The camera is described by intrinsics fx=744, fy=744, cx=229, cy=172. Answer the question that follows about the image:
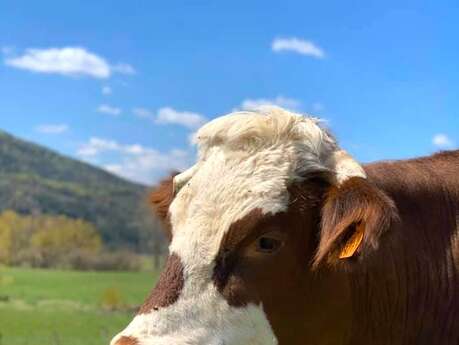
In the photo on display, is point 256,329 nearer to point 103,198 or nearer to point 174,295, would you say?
point 174,295

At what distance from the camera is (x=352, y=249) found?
14.5ft

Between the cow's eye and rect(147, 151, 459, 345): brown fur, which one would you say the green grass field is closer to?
rect(147, 151, 459, 345): brown fur

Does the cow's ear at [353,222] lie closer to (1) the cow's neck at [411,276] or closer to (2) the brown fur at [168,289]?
(1) the cow's neck at [411,276]

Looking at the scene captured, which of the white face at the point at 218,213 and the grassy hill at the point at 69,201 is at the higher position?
the grassy hill at the point at 69,201

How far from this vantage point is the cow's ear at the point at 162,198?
18.3 ft

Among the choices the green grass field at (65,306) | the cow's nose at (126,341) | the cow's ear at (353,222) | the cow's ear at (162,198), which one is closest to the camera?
the cow's nose at (126,341)

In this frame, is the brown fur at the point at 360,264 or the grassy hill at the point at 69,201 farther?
the grassy hill at the point at 69,201

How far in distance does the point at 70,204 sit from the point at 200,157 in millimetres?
171439

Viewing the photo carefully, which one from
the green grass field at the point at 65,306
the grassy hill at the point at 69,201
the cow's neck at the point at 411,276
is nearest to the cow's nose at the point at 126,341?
the cow's neck at the point at 411,276

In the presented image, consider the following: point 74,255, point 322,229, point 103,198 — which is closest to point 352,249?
point 322,229

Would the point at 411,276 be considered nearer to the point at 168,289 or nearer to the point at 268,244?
the point at 268,244

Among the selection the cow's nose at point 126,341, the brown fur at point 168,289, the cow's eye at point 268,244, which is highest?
the cow's eye at point 268,244

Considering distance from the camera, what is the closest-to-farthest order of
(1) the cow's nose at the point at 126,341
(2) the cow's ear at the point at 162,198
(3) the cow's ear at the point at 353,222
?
(1) the cow's nose at the point at 126,341
(3) the cow's ear at the point at 353,222
(2) the cow's ear at the point at 162,198

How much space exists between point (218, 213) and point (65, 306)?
3946 cm
